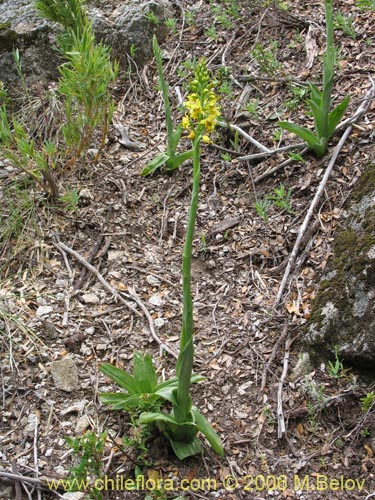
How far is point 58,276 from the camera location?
9.91 ft

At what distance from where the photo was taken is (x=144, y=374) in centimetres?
233

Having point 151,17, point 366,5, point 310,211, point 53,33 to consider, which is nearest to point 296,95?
point 366,5

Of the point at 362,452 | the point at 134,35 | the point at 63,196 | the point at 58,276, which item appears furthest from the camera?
the point at 134,35

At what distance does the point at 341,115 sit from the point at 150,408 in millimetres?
1947

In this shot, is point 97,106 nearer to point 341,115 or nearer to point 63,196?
point 63,196

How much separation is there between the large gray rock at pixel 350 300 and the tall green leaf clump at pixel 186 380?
0.66m

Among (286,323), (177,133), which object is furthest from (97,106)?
(286,323)

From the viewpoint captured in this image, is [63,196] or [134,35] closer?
[63,196]

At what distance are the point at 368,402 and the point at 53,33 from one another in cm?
341

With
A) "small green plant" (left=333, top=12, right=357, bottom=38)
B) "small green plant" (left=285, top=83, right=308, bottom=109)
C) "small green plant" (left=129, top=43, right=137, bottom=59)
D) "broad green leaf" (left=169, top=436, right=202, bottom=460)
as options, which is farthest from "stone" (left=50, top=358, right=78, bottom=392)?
"small green plant" (left=333, top=12, right=357, bottom=38)

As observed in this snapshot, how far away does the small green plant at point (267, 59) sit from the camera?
12.7ft

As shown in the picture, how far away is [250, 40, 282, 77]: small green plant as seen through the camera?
3.87 m

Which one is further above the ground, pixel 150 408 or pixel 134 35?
pixel 134 35

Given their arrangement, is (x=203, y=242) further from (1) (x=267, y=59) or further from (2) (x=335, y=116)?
(1) (x=267, y=59)
